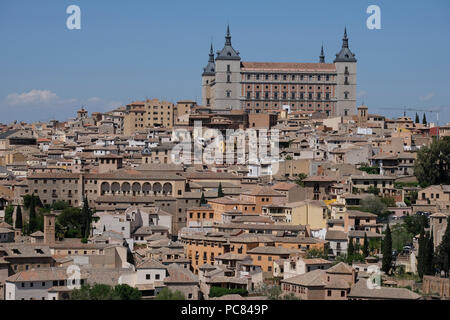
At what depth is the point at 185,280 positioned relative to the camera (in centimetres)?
3647

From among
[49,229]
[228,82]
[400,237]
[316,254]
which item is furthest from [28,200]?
[228,82]

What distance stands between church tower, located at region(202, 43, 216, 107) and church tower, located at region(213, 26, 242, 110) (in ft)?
10.4

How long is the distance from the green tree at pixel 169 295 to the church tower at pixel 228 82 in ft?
196

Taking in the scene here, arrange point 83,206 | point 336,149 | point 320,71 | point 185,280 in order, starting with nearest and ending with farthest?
point 185,280 < point 83,206 < point 336,149 < point 320,71

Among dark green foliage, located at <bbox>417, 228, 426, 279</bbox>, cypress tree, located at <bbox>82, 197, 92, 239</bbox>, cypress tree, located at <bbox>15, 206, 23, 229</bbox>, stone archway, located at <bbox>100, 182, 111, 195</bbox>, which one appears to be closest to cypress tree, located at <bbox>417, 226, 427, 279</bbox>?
dark green foliage, located at <bbox>417, 228, 426, 279</bbox>

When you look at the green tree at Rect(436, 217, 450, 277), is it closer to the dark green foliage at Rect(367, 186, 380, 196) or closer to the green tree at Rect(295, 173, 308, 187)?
the dark green foliage at Rect(367, 186, 380, 196)

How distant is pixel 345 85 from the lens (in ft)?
314

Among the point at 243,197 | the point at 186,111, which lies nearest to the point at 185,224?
the point at 243,197

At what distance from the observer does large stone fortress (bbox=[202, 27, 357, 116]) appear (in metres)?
94.4

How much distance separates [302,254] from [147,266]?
19.6 feet

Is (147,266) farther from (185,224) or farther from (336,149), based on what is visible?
(336,149)

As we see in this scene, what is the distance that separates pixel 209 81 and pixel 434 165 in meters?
52.9

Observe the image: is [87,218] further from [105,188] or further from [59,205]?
[105,188]

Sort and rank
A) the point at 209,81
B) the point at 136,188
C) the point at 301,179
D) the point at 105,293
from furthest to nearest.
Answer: the point at 209,81, the point at 301,179, the point at 136,188, the point at 105,293
